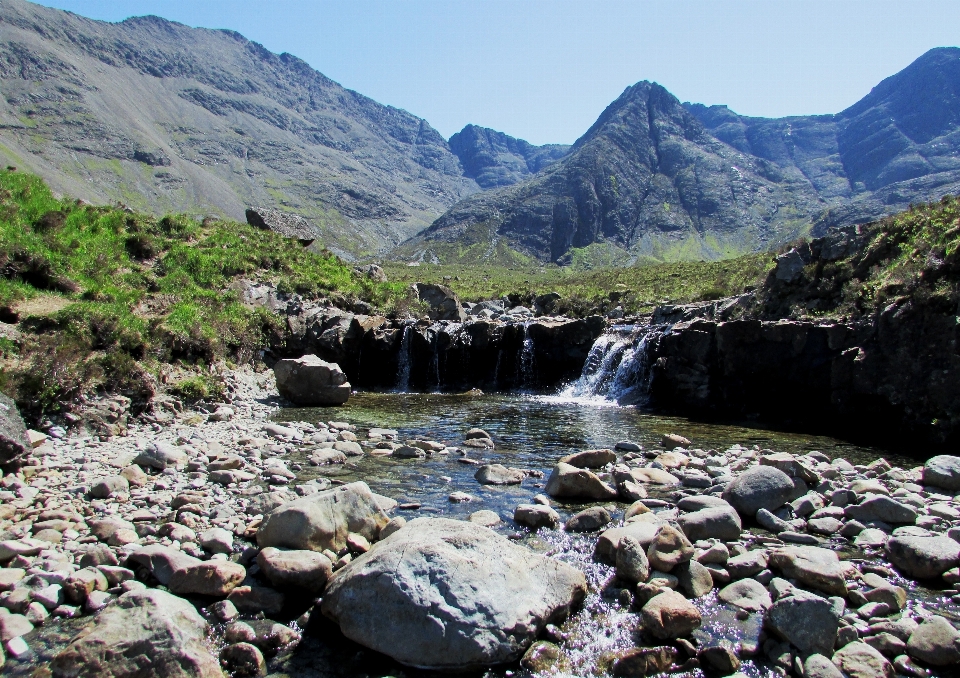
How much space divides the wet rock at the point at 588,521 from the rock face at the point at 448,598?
2.07 m

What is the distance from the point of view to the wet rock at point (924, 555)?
7.15 meters

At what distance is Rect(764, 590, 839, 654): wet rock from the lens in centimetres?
563

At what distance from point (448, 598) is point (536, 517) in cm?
337

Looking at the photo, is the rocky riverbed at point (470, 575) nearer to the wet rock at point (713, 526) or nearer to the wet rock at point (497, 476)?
the wet rock at point (713, 526)

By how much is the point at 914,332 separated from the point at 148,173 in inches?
7795

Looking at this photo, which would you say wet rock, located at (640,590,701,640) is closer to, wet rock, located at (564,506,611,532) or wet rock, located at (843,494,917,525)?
wet rock, located at (564,506,611,532)

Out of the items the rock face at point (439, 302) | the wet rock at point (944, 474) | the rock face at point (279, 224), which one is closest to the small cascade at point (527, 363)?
the rock face at point (439, 302)

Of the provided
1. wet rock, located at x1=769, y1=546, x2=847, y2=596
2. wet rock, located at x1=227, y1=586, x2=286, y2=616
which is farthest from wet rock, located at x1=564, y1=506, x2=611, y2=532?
wet rock, located at x1=227, y1=586, x2=286, y2=616

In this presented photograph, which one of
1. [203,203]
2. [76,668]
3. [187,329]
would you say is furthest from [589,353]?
[203,203]

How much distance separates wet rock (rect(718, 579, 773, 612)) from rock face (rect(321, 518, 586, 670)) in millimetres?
1672

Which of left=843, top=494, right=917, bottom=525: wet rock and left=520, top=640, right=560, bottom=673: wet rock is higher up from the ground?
left=843, top=494, right=917, bottom=525: wet rock

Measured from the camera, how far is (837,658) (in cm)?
545

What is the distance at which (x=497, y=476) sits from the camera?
11.6m

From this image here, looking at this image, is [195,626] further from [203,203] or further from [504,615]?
[203,203]
